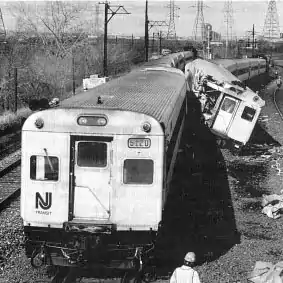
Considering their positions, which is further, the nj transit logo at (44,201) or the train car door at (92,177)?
the nj transit logo at (44,201)

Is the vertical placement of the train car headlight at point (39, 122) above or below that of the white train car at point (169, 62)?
below

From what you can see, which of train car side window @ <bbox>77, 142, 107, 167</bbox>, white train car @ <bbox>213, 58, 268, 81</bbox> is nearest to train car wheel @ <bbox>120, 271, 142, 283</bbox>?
train car side window @ <bbox>77, 142, 107, 167</bbox>

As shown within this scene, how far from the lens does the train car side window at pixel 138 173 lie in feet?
28.4

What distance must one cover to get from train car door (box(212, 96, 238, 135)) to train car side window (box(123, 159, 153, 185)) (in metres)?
11.0

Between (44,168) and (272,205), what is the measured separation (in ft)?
20.8

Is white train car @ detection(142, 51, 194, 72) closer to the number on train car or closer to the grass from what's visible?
the grass

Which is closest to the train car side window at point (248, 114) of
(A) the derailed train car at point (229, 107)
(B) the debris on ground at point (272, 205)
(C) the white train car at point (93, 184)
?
(A) the derailed train car at point (229, 107)

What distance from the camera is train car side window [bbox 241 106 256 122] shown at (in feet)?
62.3

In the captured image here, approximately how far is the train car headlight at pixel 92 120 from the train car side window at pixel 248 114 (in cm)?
1125

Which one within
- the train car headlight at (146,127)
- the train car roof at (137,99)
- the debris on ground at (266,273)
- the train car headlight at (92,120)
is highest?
the train car roof at (137,99)

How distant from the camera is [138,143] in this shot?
856 cm

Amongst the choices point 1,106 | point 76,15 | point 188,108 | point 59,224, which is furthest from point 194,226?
point 76,15

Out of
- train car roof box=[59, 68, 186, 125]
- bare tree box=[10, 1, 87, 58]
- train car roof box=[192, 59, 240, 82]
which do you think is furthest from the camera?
bare tree box=[10, 1, 87, 58]

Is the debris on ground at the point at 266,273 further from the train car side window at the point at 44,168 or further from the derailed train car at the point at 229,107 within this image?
the derailed train car at the point at 229,107
